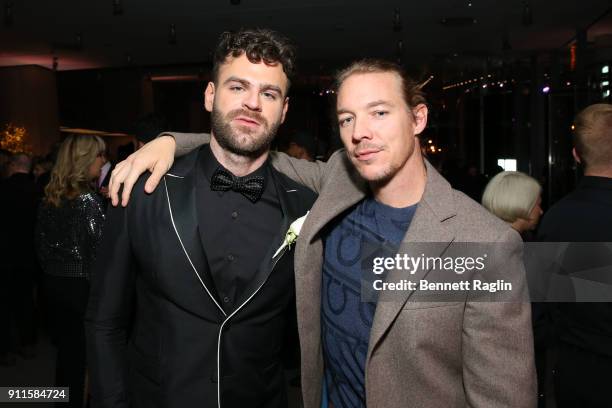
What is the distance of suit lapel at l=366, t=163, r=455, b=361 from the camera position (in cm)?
148

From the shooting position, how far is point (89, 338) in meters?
1.71

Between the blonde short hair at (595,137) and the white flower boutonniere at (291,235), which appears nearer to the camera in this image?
the white flower boutonniere at (291,235)

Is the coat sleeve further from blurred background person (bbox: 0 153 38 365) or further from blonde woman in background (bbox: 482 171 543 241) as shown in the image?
blurred background person (bbox: 0 153 38 365)

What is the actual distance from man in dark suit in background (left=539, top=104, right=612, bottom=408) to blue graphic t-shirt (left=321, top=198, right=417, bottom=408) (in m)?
0.96

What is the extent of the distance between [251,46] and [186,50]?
9.83 meters

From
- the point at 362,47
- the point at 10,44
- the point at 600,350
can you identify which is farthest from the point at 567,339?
the point at 10,44

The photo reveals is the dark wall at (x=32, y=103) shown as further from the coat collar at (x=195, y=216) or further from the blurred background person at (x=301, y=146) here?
the coat collar at (x=195, y=216)

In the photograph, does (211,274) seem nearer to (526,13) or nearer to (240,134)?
(240,134)

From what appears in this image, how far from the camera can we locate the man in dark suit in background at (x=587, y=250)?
2123mm

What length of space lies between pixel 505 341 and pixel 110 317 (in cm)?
117

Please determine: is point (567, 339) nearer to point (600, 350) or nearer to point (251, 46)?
point (600, 350)

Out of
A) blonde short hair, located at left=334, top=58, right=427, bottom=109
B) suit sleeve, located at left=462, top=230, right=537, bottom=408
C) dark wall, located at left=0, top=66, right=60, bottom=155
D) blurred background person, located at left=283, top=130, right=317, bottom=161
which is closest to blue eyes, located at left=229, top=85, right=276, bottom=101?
blonde short hair, located at left=334, top=58, right=427, bottom=109

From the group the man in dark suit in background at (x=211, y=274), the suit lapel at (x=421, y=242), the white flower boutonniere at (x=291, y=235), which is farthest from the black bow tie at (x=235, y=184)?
the suit lapel at (x=421, y=242)

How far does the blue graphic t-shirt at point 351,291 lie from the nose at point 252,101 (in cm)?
48
